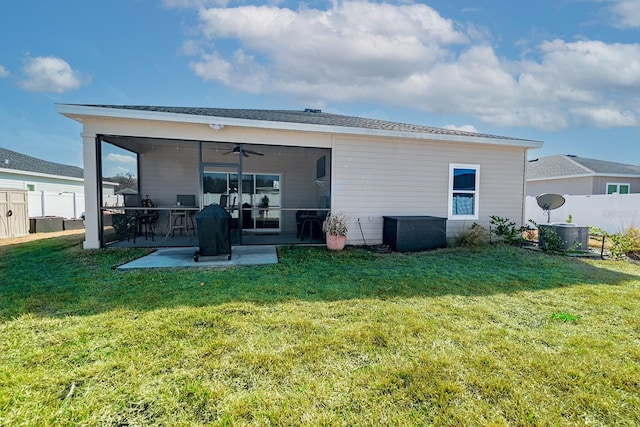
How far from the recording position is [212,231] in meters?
5.39

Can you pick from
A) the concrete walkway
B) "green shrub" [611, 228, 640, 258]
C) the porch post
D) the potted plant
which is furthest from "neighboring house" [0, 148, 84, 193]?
"green shrub" [611, 228, 640, 258]

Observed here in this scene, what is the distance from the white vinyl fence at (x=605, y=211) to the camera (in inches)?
386

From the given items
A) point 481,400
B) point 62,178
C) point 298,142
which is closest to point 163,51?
point 298,142

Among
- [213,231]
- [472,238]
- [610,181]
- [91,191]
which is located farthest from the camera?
[610,181]

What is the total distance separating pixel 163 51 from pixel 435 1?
32.1 feet

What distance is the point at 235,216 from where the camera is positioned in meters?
9.33

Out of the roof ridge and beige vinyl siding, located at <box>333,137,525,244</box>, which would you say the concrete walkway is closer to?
beige vinyl siding, located at <box>333,137,525,244</box>

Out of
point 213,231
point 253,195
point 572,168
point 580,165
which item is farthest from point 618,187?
point 213,231

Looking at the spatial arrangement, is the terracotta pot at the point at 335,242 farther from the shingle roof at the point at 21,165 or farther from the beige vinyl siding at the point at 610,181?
the beige vinyl siding at the point at 610,181

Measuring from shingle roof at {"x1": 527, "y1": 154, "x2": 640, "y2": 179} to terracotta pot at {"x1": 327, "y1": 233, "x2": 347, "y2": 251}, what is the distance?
54.3 feet

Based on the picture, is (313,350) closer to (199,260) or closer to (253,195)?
(199,260)

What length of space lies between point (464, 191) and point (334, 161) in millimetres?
3802

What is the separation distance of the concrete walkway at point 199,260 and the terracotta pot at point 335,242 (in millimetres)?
1301

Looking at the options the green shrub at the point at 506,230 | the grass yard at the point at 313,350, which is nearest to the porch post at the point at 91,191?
the grass yard at the point at 313,350
